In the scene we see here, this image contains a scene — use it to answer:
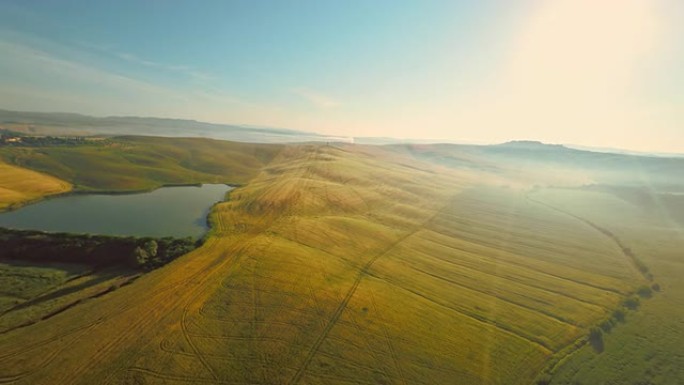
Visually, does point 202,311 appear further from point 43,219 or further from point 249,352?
point 43,219

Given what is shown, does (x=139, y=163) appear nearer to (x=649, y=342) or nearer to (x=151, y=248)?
(x=151, y=248)

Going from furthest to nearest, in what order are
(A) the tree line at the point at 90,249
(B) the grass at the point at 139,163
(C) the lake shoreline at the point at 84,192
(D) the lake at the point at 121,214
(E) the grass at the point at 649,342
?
(B) the grass at the point at 139,163 → (C) the lake shoreline at the point at 84,192 → (D) the lake at the point at 121,214 → (A) the tree line at the point at 90,249 → (E) the grass at the point at 649,342

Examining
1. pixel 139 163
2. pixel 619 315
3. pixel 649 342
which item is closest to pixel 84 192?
pixel 139 163

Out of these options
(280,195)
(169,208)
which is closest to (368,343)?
(280,195)

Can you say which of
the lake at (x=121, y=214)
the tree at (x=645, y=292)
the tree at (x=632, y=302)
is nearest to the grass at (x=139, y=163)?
the lake at (x=121, y=214)

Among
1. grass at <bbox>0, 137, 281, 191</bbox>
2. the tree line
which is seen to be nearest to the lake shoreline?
grass at <bbox>0, 137, 281, 191</bbox>

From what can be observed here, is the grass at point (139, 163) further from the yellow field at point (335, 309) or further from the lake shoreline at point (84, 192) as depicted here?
the yellow field at point (335, 309)
